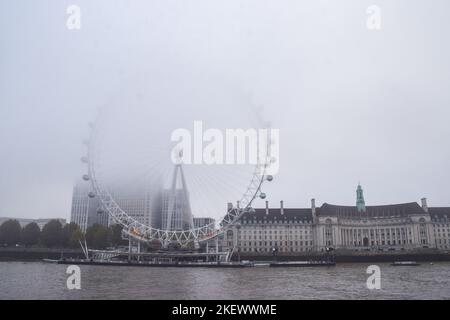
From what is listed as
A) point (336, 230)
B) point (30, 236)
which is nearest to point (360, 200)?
point (336, 230)

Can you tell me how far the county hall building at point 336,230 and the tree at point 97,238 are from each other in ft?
91.3

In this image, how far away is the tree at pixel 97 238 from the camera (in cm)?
7890

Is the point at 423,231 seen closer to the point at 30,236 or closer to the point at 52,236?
the point at 52,236

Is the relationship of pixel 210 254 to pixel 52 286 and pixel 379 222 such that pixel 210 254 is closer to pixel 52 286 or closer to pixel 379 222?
pixel 52 286

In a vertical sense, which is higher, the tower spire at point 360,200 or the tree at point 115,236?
the tower spire at point 360,200

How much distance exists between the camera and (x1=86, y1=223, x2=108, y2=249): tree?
3106 inches

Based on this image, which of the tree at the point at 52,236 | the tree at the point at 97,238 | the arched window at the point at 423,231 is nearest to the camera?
the tree at the point at 52,236

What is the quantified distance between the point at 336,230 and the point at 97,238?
54381 mm

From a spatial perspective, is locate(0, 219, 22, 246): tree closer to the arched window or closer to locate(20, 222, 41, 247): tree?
locate(20, 222, 41, 247): tree

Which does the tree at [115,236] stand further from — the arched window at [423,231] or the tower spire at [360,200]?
the arched window at [423,231]

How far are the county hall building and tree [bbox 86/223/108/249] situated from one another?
27819 mm

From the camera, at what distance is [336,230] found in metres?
98.1

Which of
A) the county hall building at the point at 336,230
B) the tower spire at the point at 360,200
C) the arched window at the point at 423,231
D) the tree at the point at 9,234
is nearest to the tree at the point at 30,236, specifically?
the tree at the point at 9,234
